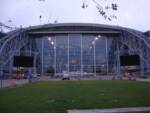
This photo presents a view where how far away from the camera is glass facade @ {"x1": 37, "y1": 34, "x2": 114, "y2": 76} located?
103m

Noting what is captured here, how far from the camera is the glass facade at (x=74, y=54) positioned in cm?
10306

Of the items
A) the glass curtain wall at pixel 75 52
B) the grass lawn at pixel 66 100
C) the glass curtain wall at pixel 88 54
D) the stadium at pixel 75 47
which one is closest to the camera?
the grass lawn at pixel 66 100

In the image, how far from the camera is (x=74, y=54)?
104 m

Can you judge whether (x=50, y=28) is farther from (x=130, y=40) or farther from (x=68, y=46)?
(x=130, y=40)

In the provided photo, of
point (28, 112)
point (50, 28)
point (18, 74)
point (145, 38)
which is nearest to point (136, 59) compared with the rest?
point (145, 38)

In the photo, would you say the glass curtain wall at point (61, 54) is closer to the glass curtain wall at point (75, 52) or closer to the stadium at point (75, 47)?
the stadium at point (75, 47)

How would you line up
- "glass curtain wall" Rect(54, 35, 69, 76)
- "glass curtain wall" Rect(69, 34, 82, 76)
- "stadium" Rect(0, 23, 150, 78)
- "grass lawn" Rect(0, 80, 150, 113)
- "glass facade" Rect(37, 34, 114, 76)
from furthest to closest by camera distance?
"glass facade" Rect(37, 34, 114, 76), "glass curtain wall" Rect(69, 34, 82, 76), "glass curtain wall" Rect(54, 35, 69, 76), "stadium" Rect(0, 23, 150, 78), "grass lawn" Rect(0, 80, 150, 113)

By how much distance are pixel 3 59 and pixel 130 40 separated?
36.8m

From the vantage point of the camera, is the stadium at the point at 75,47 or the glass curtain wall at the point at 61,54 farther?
the glass curtain wall at the point at 61,54

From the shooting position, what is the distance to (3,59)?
90.3 m

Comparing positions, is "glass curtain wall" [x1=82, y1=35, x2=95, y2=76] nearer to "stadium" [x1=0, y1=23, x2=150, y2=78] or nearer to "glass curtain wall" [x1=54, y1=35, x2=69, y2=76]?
"stadium" [x1=0, y1=23, x2=150, y2=78]

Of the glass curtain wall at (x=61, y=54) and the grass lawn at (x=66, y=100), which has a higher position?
the glass curtain wall at (x=61, y=54)

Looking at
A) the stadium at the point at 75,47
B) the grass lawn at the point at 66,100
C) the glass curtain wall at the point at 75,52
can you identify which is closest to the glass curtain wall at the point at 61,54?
the stadium at the point at 75,47

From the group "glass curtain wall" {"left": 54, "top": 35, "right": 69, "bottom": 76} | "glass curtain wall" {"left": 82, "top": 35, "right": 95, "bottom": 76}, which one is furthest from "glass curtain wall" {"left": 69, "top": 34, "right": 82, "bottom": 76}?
"glass curtain wall" {"left": 82, "top": 35, "right": 95, "bottom": 76}
